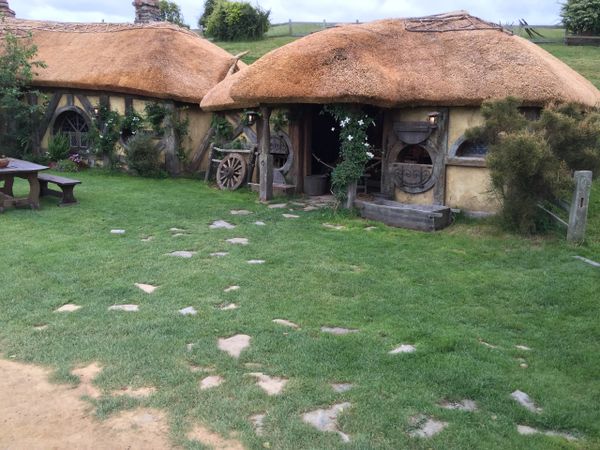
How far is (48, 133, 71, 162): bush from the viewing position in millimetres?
15312

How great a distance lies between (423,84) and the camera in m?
9.57

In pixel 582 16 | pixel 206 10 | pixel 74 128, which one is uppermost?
pixel 206 10

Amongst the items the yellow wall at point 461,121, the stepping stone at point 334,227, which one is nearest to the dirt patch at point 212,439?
the stepping stone at point 334,227

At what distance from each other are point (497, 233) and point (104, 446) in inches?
262

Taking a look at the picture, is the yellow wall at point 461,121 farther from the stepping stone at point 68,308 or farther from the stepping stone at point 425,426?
the stepping stone at point 425,426

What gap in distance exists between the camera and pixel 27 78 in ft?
49.0

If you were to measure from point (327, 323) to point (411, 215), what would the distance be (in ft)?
14.6

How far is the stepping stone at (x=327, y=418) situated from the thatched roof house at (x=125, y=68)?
11.6 meters

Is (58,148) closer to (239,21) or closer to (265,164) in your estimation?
(265,164)

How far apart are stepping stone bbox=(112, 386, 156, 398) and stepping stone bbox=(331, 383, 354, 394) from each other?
46.3 inches

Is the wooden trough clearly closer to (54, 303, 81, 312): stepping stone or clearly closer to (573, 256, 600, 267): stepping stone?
(573, 256, 600, 267): stepping stone

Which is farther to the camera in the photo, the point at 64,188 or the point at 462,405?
the point at 64,188

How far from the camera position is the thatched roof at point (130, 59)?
13.8 metres

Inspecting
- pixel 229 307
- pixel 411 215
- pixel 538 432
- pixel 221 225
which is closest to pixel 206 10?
pixel 221 225
